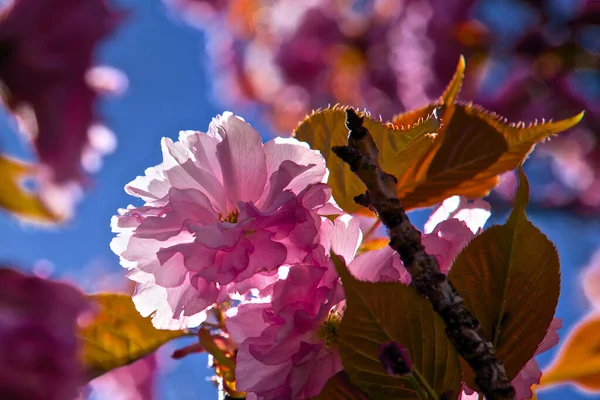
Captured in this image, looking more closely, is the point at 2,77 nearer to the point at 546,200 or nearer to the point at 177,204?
the point at 177,204

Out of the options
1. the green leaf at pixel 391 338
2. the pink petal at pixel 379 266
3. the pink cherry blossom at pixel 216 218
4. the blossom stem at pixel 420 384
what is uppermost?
the pink cherry blossom at pixel 216 218

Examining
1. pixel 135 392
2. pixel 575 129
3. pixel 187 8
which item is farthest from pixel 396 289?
pixel 187 8

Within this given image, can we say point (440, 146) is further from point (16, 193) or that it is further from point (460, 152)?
point (16, 193)

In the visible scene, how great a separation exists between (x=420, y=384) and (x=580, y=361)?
32 cm

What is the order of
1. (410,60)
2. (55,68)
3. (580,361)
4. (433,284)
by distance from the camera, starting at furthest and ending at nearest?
(410,60)
(55,68)
(580,361)
(433,284)

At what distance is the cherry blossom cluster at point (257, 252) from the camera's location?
0.33m

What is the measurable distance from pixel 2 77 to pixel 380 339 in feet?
1.75

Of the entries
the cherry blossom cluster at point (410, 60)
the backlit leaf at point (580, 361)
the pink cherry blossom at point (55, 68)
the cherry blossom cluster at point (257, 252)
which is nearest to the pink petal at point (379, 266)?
the cherry blossom cluster at point (257, 252)

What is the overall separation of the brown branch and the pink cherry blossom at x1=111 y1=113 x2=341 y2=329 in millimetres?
42

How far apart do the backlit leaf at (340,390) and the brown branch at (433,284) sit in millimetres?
56

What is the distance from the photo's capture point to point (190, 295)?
1.16ft

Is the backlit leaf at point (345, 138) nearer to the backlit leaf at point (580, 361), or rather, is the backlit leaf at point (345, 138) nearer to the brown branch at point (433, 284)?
the brown branch at point (433, 284)

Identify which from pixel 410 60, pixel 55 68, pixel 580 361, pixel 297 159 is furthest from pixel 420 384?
pixel 410 60

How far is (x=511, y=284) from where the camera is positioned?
1.08 ft
